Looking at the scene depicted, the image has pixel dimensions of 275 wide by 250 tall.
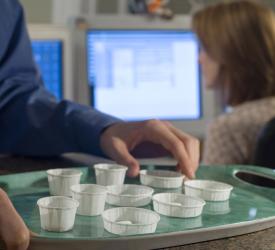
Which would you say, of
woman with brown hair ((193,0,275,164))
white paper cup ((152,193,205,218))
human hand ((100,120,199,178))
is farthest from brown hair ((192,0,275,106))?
white paper cup ((152,193,205,218))

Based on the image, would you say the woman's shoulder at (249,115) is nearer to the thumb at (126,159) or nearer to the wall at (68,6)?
the wall at (68,6)

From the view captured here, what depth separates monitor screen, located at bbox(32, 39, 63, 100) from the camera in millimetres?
1666

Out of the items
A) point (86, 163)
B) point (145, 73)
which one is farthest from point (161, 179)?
point (145, 73)

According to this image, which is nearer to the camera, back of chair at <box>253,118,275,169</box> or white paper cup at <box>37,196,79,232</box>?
white paper cup at <box>37,196,79,232</box>

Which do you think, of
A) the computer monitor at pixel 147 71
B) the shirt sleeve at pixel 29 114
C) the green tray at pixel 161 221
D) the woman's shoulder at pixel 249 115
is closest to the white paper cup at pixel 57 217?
the green tray at pixel 161 221

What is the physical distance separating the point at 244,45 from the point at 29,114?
0.91 metres

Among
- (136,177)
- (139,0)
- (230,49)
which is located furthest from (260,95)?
(136,177)

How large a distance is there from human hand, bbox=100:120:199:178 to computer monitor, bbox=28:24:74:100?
2.79 ft

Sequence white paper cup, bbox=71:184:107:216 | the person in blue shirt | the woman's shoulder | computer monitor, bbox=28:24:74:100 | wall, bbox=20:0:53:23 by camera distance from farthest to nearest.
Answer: wall, bbox=20:0:53:23
computer monitor, bbox=28:24:74:100
the woman's shoulder
the person in blue shirt
white paper cup, bbox=71:184:107:216

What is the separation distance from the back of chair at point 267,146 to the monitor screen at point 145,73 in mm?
605

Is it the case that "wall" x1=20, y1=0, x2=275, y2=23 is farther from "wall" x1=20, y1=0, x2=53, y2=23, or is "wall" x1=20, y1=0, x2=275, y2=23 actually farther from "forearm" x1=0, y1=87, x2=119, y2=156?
"forearm" x1=0, y1=87, x2=119, y2=156

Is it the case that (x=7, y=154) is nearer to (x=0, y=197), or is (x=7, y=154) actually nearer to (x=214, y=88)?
(x=0, y=197)

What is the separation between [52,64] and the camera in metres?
1.69

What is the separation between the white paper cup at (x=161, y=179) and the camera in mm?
673
